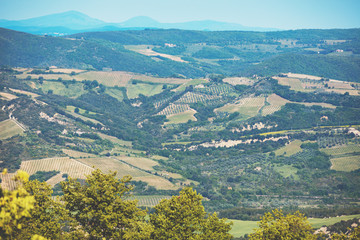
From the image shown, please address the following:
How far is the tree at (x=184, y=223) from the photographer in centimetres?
4469

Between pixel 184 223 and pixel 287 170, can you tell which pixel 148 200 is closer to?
pixel 287 170

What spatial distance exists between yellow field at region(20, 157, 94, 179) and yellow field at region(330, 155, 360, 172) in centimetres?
8724

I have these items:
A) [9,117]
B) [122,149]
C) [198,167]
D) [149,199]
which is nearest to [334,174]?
[198,167]

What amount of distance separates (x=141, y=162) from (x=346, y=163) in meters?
→ 77.2

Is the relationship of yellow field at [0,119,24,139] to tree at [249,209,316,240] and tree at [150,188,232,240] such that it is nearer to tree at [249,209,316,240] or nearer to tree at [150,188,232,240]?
tree at [150,188,232,240]

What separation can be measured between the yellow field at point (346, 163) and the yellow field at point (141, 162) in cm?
6755

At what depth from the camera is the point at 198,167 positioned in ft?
562

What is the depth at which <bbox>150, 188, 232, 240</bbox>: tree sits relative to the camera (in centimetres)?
4469

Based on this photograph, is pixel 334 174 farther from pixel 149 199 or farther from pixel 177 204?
pixel 177 204

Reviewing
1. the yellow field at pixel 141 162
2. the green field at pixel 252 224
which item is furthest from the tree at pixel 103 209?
the yellow field at pixel 141 162

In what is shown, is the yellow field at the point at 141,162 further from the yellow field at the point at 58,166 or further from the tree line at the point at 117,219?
the tree line at the point at 117,219

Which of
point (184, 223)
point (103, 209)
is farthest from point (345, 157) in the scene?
point (103, 209)

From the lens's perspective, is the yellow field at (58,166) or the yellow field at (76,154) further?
the yellow field at (76,154)

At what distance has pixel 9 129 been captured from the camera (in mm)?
179625
